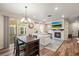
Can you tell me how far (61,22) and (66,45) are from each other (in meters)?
0.50

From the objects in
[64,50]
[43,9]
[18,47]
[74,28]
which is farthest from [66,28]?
[18,47]

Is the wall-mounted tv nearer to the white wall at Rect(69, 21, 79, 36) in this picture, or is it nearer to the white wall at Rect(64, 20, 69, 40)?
the white wall at Rect(64, 20, 69, 40)

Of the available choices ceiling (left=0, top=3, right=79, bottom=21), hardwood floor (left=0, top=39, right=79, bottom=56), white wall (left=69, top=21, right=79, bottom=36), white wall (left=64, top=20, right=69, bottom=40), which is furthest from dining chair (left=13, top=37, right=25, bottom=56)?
white wall (left=69, top=21, right=79, bottom=36)

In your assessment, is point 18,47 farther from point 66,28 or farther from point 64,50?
point 66,28

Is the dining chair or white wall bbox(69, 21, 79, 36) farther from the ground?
white wall bbox(69, 21, 79, 36)

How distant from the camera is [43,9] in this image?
6.73ft

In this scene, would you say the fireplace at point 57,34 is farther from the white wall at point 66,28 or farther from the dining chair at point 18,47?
the dining chair at point 18,47

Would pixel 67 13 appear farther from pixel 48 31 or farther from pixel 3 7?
pixel 3 7

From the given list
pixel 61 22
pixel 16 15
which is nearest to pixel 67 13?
pixel 61 22

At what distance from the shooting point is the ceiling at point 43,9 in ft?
6.60

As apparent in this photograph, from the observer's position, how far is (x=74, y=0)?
2.02 m

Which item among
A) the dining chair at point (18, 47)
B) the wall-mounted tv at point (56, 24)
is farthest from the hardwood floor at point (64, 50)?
the wall-mounted tv at point (56, 24)

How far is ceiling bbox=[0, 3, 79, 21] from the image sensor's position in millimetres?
2012

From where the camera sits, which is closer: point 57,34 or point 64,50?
point 64,50
